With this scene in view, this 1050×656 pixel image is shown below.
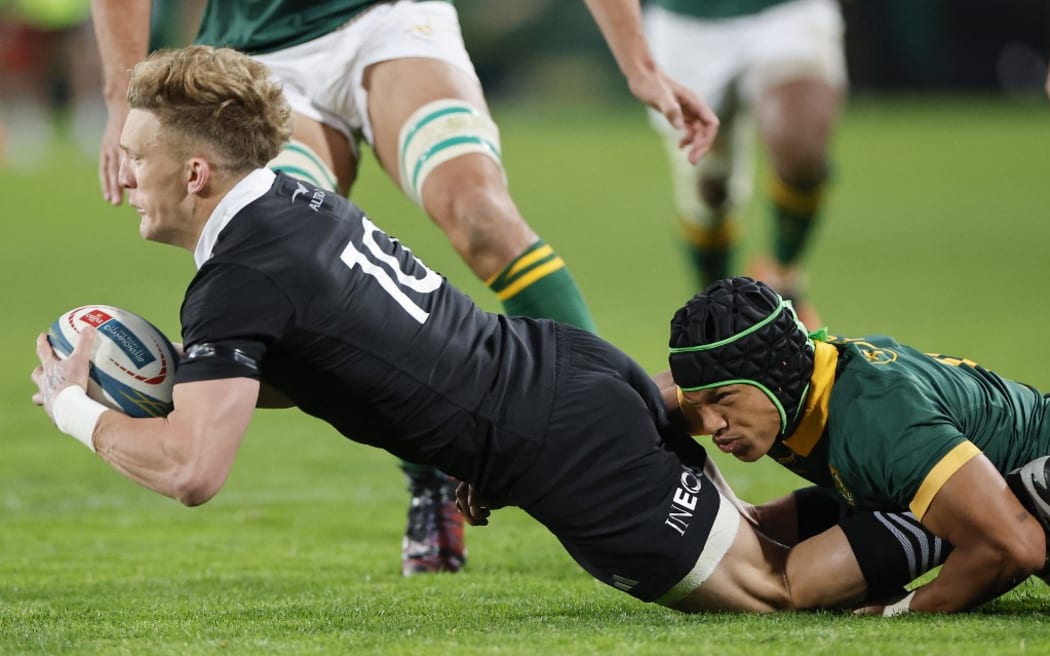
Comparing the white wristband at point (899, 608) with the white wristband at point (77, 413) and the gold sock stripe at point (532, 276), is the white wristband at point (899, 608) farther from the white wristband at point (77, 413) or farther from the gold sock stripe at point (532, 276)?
the white wristband at point (77, 413)

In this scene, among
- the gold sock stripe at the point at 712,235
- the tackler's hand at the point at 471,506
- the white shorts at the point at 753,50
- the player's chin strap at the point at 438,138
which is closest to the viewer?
the tackler's hand at the point at 471,506

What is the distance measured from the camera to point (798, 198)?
795 centimetres

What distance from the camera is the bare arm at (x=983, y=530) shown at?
3.55 metres

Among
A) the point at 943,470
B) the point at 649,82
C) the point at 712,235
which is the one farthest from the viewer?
the point at 712,235

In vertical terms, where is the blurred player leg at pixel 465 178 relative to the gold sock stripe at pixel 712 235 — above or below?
above

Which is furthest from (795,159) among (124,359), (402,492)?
(124,359)

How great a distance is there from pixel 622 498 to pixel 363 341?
2.30ft

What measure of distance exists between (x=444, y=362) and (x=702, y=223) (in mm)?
4910

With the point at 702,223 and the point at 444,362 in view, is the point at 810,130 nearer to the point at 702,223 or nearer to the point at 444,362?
the point at 702,223

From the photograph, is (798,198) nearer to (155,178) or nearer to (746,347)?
(746,347)

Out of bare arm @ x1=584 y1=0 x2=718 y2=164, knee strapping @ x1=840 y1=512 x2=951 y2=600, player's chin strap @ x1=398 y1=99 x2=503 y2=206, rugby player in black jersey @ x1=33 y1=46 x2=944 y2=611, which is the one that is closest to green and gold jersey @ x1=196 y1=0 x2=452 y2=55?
player's chin strap @ x1=398 y1=99 x2=503 y2=206

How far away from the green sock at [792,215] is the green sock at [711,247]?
1.06 feet

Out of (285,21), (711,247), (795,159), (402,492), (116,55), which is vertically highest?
(285,21)

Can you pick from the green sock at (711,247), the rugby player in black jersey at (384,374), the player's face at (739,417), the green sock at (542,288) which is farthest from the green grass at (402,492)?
the green sock at (542,288)
